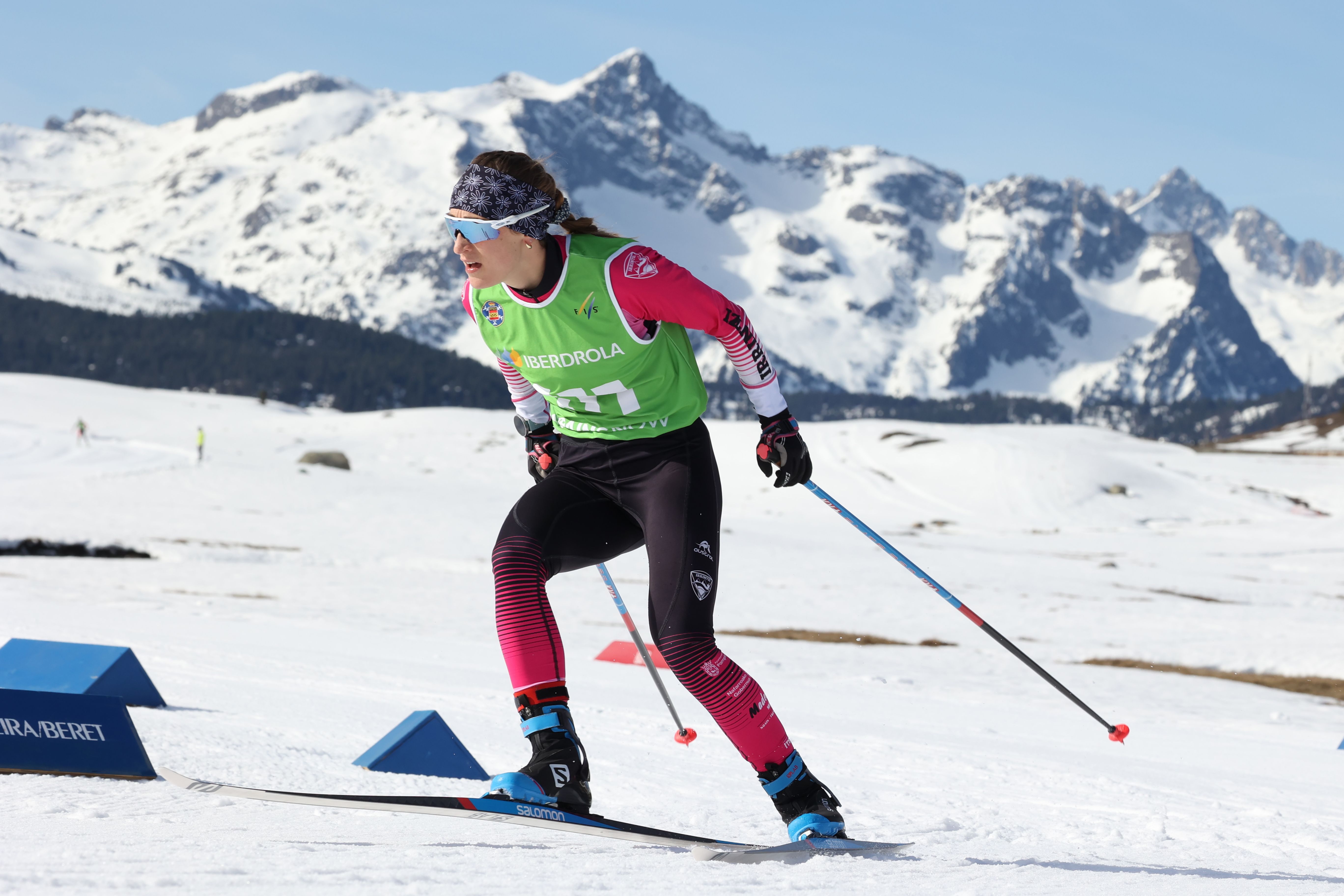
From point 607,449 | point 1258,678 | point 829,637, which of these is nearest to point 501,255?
point 607,449

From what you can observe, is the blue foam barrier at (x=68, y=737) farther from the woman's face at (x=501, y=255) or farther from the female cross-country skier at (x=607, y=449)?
the woman's face at (x=501, y=255)

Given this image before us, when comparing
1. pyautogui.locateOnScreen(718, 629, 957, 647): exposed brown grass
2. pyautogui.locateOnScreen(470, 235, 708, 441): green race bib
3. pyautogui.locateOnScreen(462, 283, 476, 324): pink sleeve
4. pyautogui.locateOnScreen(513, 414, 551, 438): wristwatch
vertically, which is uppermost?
pyautogui.locateOnScreen(462, 283, 476, 324): pink sleeve

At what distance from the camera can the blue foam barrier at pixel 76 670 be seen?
447cm

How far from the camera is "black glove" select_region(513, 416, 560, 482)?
423 centimetres

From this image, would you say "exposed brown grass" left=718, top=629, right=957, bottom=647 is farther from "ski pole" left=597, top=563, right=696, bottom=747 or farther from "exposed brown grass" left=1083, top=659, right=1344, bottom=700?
"ski pole" left=597, top=563, right=696, bottom=747

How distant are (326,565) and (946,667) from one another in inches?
442

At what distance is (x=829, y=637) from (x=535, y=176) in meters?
11.0

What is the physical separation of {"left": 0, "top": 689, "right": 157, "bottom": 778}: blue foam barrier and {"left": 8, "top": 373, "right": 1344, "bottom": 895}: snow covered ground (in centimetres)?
10

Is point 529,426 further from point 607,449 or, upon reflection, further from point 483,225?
point 483,225

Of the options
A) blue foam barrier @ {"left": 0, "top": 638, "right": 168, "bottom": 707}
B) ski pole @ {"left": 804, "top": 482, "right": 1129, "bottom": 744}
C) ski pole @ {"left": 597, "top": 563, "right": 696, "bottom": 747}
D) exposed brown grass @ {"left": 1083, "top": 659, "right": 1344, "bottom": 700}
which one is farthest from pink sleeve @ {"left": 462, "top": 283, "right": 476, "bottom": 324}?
exposed brown grass @ {"left": 1083, "top": 659, "right": 1344, "bottom": 700}

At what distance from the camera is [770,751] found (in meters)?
3.49

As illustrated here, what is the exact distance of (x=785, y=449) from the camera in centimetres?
374

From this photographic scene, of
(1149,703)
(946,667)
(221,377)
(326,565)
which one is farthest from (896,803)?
(221,377)

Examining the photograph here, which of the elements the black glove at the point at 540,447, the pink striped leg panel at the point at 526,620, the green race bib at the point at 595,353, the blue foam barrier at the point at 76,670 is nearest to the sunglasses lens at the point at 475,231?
the green race bib at the point at 595,353
